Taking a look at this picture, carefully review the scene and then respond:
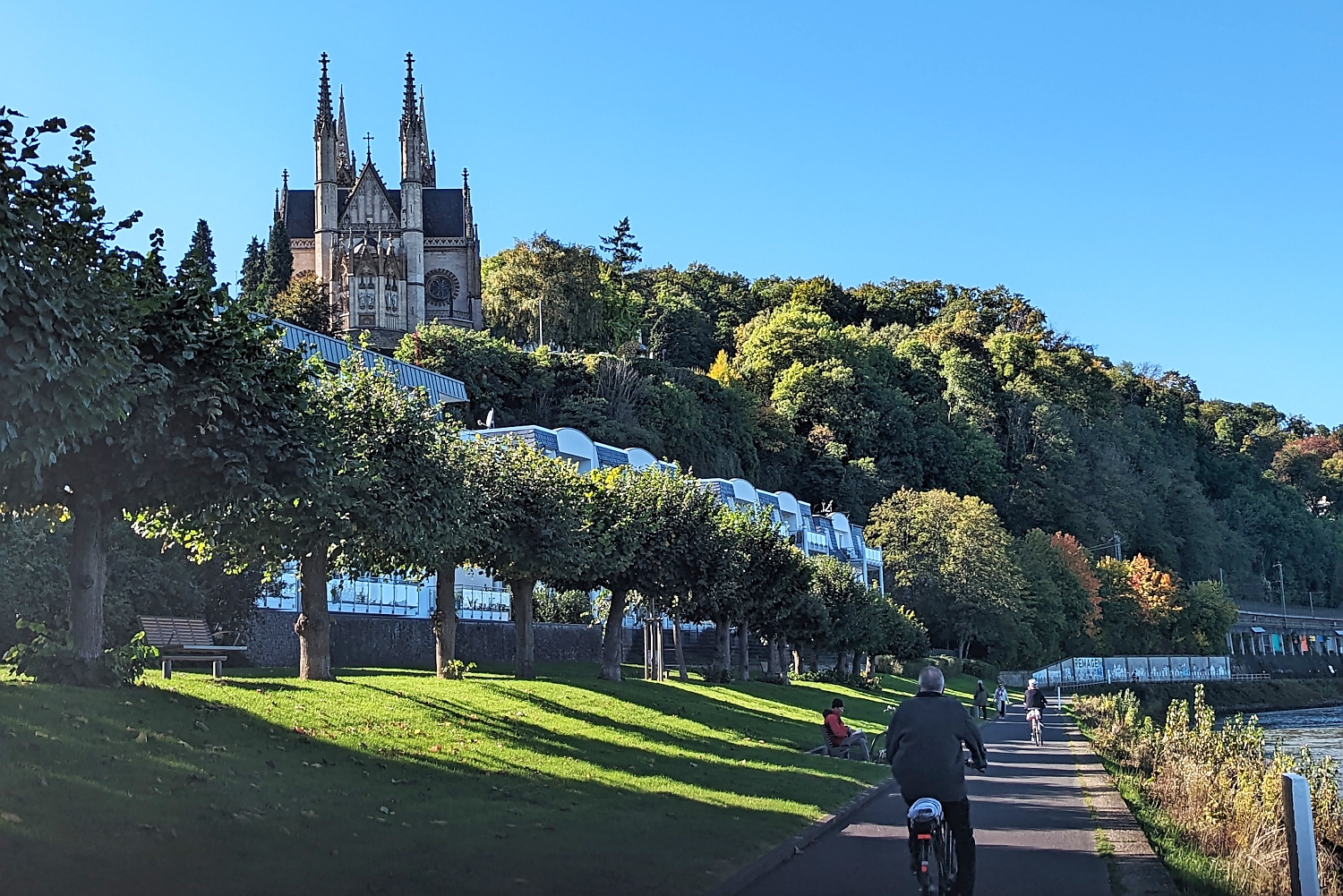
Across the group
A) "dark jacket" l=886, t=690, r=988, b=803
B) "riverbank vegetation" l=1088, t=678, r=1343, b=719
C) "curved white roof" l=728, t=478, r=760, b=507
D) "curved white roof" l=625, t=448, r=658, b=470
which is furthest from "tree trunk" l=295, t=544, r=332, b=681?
"riverbank vegetation" l=1088, t=678, r=1343, b=719

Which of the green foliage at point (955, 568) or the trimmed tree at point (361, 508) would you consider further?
the green foliage at point (955, 568)

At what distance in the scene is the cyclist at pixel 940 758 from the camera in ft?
35.8

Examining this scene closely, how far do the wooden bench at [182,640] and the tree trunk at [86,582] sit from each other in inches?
363

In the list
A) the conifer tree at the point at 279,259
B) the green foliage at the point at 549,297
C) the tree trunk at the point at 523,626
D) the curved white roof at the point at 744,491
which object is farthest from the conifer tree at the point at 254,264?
the tree trunk at the point at 523,626

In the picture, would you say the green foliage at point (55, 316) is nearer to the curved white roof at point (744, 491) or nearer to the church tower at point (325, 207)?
the curved white roof at point (744, 491)

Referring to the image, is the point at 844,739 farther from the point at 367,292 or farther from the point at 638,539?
the point at 367,292

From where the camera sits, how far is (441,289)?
116 m

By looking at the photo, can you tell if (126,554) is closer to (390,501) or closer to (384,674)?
(384,674)

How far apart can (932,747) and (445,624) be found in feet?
64.2

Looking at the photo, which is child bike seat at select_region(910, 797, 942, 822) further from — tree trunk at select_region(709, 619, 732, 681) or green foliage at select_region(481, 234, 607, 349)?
green foliage at select_region(481, 234, 607, 349)

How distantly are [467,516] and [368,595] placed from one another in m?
18.8

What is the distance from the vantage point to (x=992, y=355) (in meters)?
138

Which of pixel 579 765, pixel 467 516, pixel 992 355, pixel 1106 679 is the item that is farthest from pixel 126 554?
pixel 992 355

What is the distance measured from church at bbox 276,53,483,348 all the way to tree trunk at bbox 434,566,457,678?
80785mm
